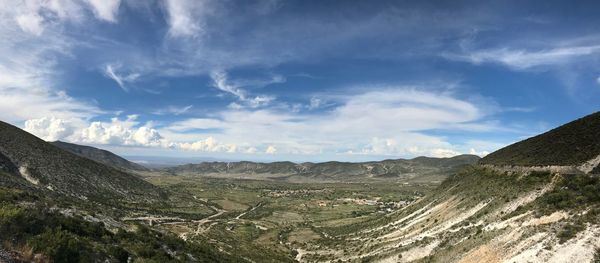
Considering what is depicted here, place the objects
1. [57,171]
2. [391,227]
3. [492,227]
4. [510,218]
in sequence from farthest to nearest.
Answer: [57,171] < [391,227] < [492,227] < [510,218]

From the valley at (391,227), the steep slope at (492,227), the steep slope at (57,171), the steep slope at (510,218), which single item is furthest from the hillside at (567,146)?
the steep slope at (57,171)

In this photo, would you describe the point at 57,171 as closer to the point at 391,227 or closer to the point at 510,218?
the point at 391,227

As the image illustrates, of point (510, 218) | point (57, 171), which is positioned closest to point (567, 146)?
point (510, 218)

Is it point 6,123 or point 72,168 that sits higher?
point 6,123

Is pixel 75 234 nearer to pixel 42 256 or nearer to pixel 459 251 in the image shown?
pixel 42 256

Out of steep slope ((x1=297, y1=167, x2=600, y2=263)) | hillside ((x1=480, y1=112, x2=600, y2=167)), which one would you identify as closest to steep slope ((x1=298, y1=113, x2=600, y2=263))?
steep slope ((x1=297, y1=167, x2=600, y2=263))

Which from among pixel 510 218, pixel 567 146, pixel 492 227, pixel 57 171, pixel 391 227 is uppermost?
pixel 567 146

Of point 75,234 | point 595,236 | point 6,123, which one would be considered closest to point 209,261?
point 75,234
